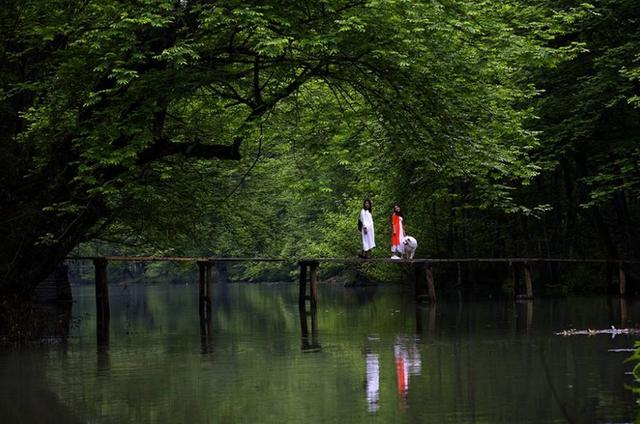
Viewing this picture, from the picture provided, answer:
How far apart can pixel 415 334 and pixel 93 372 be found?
22.7 feet

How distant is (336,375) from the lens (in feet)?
38.2

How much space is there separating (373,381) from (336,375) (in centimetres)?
79

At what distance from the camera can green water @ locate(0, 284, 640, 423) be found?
29.4 ft

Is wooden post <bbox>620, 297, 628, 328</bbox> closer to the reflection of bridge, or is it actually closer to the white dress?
the reflection of bridge

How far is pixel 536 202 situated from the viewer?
35.6 metres

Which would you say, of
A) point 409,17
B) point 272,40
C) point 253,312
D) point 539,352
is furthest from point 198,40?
point 253,312

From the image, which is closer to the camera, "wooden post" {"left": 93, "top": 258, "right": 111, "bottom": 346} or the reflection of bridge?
"wooden post" {"left": 93, "top": 258, "right": 111, "bottom": 346}

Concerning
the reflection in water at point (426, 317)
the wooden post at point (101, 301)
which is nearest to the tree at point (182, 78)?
the reflection in water at point (426, 317)

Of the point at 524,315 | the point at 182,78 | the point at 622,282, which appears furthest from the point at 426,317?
the point at 622,282

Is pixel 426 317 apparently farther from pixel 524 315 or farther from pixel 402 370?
pixel 402 370

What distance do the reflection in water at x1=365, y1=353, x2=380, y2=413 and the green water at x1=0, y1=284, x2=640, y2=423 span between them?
0.9 inches

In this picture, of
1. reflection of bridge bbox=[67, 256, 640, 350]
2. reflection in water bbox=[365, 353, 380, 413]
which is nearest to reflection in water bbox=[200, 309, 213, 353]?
reflection of bridge bbox=[67, 256, 640, 350]

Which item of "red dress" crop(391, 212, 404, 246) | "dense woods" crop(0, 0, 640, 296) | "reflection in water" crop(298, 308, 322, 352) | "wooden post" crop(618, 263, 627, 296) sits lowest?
"reflection in water" crop(298, 308, 322, 352)

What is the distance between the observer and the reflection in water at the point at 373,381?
30.7ft
